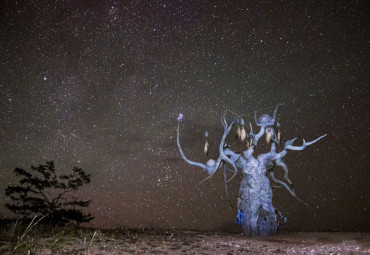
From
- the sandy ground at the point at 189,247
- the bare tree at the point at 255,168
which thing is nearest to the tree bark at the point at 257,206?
the bare tree at the point at 255,168

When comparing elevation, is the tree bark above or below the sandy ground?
above

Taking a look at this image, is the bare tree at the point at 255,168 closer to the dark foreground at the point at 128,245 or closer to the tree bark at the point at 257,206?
the tree bark at the point at 257,206

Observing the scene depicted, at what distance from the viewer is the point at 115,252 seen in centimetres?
656

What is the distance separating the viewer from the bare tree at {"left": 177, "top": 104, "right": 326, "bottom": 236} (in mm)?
12312

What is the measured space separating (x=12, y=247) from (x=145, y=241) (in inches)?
134

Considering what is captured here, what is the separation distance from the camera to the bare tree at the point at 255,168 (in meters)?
12.3

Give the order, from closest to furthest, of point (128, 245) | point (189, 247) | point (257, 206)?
point (128, 245), point (189, 247), point (257, 206)

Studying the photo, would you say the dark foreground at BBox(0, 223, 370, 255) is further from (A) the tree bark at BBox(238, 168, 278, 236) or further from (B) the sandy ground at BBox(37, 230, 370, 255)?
(A) the tree bark at BBox(238, 168, 278, 236)

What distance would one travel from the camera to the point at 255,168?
41.6 ft

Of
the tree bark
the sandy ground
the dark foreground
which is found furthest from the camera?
the tree bark

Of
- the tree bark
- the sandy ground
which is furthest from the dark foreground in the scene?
the tree bark

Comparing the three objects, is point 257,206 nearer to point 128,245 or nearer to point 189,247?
point 189,247

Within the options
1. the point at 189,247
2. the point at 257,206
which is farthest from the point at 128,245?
the point at 257,206

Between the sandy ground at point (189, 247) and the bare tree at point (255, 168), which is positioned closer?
the sandy ground at point (189, 247)
